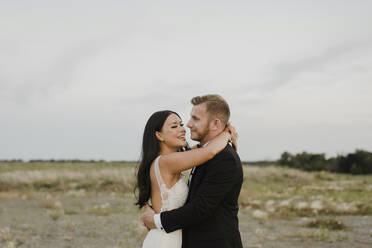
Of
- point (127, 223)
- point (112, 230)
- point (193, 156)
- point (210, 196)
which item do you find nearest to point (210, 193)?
point (210, 196)

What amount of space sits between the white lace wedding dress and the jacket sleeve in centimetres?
25

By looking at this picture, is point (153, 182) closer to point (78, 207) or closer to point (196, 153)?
point (196, 153)

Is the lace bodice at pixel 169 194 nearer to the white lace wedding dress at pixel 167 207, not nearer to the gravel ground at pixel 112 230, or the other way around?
the white lace wedding dress at pixel 167 207

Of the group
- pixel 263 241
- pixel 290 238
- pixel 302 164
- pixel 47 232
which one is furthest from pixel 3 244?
pixel 302 164

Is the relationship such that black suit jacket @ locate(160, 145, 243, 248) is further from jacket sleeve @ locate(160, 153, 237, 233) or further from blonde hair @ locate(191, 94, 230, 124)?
blonde hair @ locate(191, 94, 230, 124)

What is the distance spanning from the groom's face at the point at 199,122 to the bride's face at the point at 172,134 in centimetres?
21

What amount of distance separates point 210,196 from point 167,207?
1.85ft

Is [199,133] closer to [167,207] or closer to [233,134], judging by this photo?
[233,134]

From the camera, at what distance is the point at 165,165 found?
11.3 ft

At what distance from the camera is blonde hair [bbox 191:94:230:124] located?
3314 mm

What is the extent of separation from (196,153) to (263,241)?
7.27 meters

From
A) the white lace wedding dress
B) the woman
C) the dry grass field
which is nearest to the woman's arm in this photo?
the woman

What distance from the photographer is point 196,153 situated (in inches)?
126

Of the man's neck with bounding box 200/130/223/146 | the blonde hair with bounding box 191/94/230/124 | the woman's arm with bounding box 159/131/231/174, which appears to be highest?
the blonde hair with bounding box 191/94/230/124
